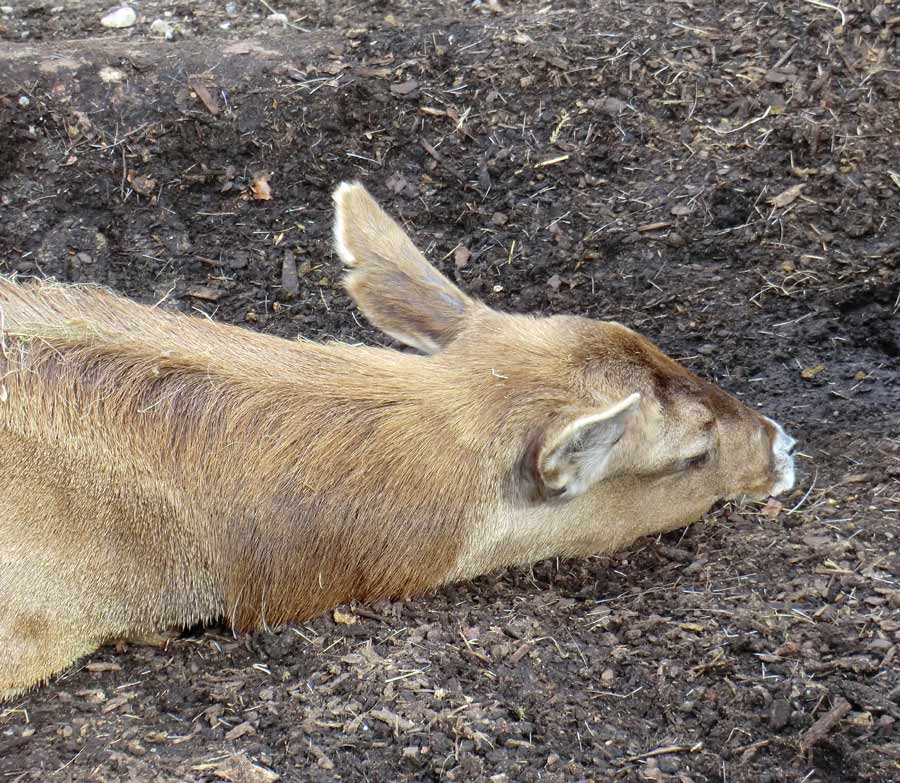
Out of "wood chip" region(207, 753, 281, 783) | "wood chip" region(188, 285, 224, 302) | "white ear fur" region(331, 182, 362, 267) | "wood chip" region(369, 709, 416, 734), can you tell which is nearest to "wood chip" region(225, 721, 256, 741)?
"wood chip" region(207, 753, 281, 783)

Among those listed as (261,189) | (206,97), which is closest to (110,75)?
(206,97)

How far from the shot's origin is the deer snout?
6.07m

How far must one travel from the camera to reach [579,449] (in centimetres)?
493

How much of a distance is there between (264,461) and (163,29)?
5.06m

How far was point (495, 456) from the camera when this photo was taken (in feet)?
17.0

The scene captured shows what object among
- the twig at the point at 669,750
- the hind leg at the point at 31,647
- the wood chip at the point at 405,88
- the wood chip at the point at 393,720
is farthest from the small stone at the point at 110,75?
the twig at the point at 669,750

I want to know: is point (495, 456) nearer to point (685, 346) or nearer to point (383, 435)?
point (383, 435)

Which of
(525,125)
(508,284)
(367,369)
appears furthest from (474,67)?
(367,369)

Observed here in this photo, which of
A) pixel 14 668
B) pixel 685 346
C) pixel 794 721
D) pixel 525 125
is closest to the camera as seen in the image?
pixel 794 721

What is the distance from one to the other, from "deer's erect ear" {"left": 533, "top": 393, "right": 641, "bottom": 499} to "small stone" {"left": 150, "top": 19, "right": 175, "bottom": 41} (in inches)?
212

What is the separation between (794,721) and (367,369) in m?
2.38

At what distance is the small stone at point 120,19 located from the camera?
29.3 ft

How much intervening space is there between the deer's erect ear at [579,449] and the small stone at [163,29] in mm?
5385

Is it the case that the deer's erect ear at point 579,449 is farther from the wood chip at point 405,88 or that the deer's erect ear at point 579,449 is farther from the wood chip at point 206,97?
the wood chip at point 206,97
